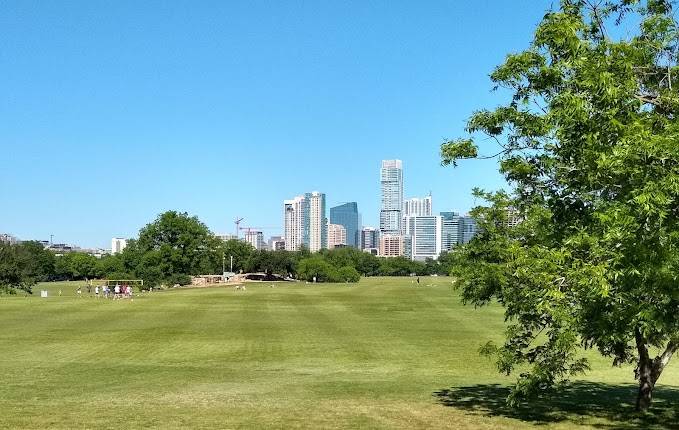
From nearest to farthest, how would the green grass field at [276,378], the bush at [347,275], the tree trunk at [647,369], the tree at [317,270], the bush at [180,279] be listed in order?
the tree trunk at [647,369], the green grass field at [276,378], the bush at [180,279], the bush at [347,275], the tree at [317,270]

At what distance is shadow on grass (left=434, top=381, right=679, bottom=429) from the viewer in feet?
52.8

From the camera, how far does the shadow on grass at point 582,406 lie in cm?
1609


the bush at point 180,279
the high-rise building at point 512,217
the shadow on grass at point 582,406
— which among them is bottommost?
the bush at point 180,279

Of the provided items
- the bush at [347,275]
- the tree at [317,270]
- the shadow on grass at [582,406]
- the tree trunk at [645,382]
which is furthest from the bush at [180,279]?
the tree trunk at [645,382]

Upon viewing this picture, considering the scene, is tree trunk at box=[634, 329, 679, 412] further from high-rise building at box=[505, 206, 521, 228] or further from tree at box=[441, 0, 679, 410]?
high-rise building at box=[505, 206, 521, 228]

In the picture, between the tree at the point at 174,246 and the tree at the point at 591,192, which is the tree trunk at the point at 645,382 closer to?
the tree at the point at 591,192

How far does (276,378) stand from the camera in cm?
2497

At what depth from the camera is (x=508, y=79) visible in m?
15.3

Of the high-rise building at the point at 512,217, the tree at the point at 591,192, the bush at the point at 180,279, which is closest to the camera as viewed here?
the tree at the point at 591,192

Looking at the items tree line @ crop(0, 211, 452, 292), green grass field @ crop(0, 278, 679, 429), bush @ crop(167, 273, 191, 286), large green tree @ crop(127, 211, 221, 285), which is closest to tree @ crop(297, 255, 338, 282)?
tree line @ crop(0, 211, 452, 292)

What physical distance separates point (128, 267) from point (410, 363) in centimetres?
13252

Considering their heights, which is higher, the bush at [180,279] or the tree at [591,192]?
the tree at [591,192]

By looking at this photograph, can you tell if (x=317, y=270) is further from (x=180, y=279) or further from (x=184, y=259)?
(x=180, y=279)

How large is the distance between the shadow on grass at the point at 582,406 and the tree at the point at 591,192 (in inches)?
36.0
